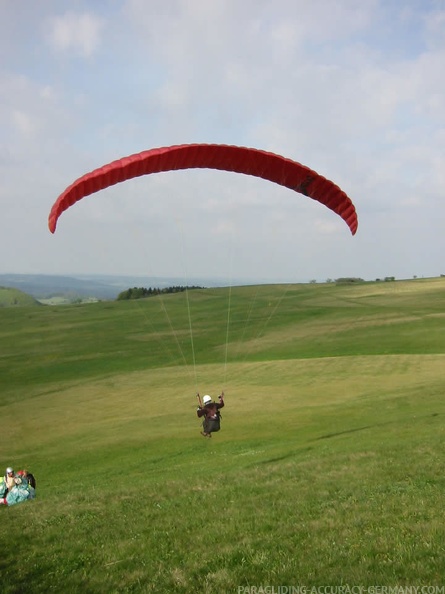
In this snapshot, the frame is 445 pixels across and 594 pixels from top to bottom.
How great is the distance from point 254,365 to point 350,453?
31.1 m

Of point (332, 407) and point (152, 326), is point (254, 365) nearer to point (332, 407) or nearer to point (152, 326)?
point (332, 407)

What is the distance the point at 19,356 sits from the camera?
6212 cm

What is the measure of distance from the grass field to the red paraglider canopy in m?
6.66

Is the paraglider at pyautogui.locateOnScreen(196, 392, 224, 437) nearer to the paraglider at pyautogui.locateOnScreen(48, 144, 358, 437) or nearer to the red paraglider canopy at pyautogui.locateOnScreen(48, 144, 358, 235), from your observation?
the paraglider at pyautogui.locateOnScreen(48, 144, 358, 437)

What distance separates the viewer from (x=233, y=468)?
47.9 ft

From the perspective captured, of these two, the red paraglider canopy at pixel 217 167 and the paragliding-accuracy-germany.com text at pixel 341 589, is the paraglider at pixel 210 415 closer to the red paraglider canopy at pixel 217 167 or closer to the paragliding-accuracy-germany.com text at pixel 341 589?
the red paraglider canopy at pixel 217 167

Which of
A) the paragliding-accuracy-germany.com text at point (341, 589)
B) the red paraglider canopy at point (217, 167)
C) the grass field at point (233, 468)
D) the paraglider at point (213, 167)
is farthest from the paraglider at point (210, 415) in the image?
the paragliding-accuracy-germany.com text at point (341, 589)

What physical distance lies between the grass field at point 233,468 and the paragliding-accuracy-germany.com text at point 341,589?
86mm

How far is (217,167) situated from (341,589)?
10.8 meters

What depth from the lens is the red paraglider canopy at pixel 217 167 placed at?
1166 cm

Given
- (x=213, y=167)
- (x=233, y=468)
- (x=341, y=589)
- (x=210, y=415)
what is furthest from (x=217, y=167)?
(x=341, y=589)

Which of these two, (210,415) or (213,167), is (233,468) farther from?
(213,167)

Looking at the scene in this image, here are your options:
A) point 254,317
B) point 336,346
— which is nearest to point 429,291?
point 254,317

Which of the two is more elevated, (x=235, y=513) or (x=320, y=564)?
(x=320, y=564)
